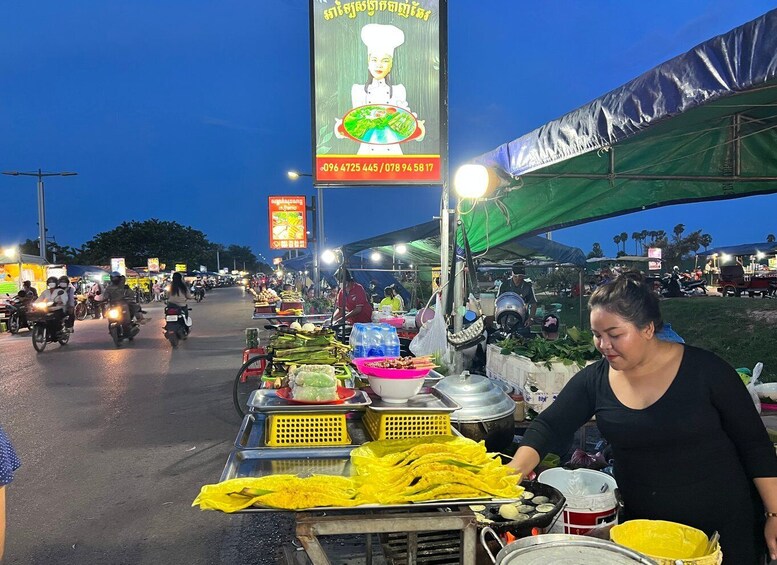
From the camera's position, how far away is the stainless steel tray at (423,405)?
279cm

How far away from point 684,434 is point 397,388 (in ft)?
4.48

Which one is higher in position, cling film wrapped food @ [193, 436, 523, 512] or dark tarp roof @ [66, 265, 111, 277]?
dark tarp roof @ [66, 265, 111, 277]

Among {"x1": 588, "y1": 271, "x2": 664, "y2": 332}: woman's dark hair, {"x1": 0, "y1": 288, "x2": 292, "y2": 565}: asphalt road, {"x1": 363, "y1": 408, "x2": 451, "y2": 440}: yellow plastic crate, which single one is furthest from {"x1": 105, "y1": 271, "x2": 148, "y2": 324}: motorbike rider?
{"x1": 588, "y1": 271, "x2": 664, "y2": 332}: woman's dark hair

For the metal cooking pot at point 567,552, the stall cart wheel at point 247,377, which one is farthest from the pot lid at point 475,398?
the stall cart wheel at point 247,377

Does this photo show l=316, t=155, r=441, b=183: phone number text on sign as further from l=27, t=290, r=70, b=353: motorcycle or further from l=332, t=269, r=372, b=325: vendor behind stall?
l=27, t=290, r=70, b=353: motorcycle

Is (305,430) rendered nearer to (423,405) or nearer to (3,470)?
(423,405)

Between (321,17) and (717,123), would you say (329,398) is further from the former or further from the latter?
(321,17)

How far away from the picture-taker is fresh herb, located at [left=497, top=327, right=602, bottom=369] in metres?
5.06

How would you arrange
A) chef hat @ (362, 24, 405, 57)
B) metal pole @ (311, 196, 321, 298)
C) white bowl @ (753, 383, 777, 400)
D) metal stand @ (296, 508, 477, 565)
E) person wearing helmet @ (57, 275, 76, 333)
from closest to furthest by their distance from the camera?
metal stand @ (296, 508, 477, 565) → white bowl @ (753, 383, 777, 400) → chef hat @ (362, 24, 405, 57) → person wearing helmet @ (57, 275, 76, 333) → metal pole @ (311, 196, 321, 298)

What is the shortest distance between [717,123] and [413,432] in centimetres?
336

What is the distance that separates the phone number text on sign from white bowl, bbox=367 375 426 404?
3.14 m

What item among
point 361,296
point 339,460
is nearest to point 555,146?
point 339,460

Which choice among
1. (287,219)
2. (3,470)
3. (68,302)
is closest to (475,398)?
(3,470)

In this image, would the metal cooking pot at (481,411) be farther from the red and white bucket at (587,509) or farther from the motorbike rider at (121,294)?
the motorbike rider at (121,294)
